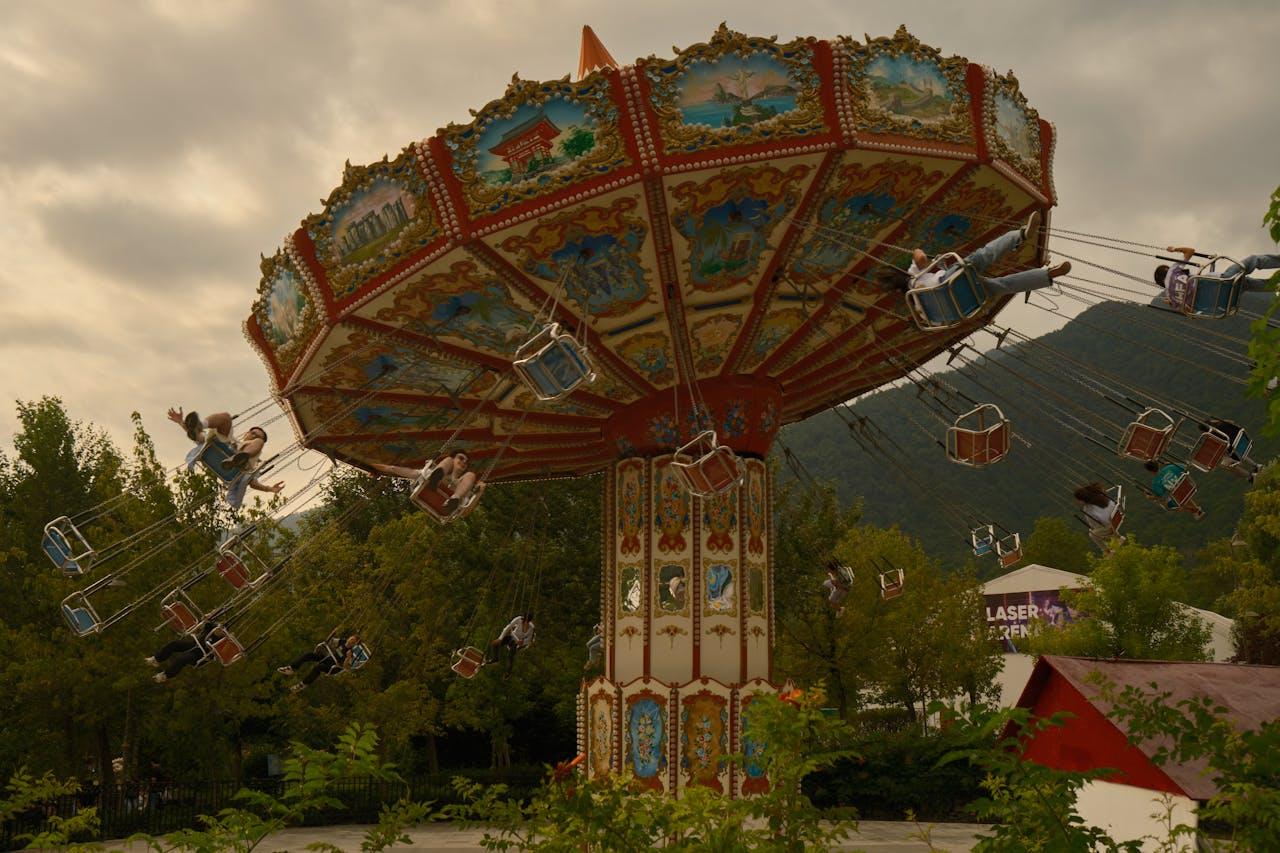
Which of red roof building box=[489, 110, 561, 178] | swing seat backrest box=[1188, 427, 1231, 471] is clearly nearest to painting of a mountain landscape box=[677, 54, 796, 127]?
red roof building box=[489, 110, 561, 178]

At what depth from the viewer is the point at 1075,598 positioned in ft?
94.2

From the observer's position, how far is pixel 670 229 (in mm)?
10625

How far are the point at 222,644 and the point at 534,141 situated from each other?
763 centimetres

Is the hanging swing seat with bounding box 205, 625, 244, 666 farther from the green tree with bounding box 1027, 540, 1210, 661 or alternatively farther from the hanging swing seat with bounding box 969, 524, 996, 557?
the green tree with bounding box 1027, 540, 1210, 661

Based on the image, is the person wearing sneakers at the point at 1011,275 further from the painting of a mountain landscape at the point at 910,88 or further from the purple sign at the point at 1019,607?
the purple sign at the point at 1019,607

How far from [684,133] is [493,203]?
1770 millimetres

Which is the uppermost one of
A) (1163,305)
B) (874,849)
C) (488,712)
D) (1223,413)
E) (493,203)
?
(1223,413)

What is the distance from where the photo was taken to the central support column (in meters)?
12.8

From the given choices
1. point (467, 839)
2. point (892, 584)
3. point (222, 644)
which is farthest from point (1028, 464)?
point (222, 644)

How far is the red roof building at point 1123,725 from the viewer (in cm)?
964

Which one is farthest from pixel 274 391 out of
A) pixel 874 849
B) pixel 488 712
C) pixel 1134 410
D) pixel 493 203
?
pixel 488 712

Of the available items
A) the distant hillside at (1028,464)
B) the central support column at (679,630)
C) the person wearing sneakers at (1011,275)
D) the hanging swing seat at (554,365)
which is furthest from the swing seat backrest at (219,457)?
the distant hillside at (1028,464)

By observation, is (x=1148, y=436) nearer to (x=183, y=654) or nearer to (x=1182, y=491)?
(x=1182, y=491)

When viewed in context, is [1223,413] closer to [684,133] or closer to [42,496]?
[42,496]
